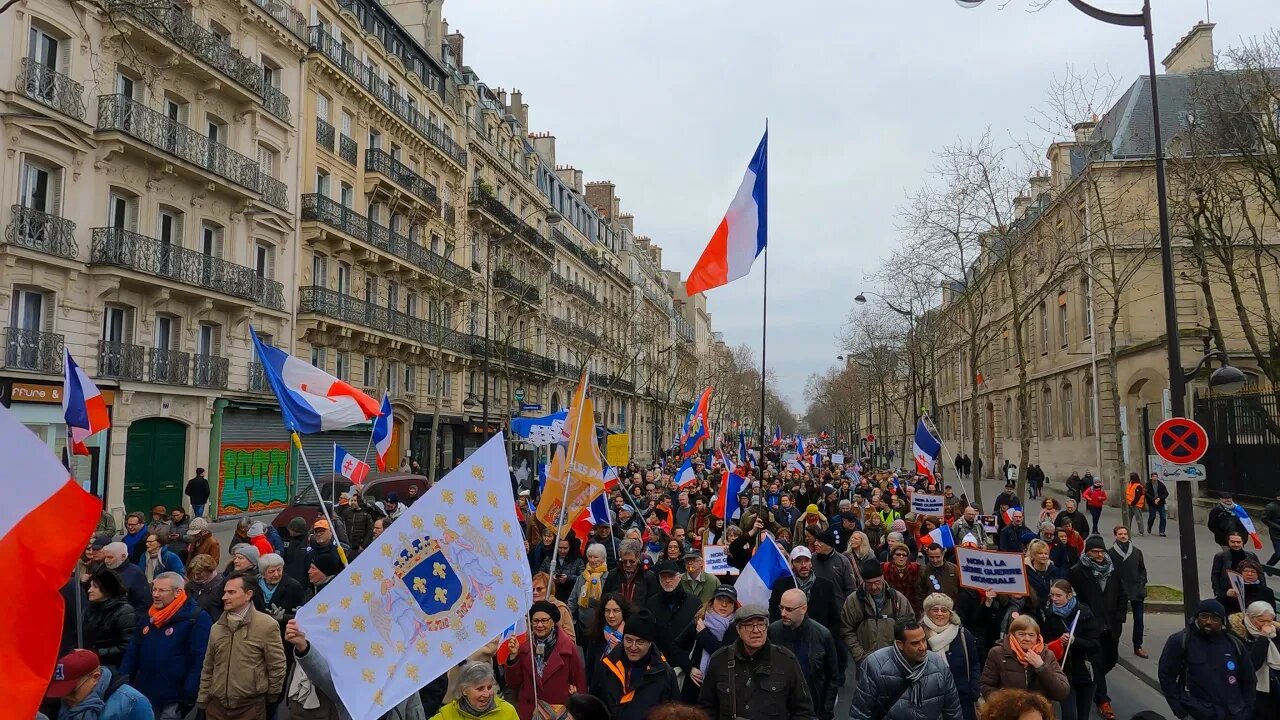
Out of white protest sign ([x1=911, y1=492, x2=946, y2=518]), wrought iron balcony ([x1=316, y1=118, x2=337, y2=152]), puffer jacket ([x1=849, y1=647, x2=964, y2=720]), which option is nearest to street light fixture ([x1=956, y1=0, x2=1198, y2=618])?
white protest sign ([x1=911, y1=492, x2=946, y2=518])

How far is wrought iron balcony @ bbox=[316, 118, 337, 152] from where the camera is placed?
3029 centimetres

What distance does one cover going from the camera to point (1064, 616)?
7020mm

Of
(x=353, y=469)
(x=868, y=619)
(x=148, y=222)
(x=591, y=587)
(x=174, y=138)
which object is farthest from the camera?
(x=174, y=138)

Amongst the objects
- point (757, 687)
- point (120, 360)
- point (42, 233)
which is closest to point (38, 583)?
point (757, 687)

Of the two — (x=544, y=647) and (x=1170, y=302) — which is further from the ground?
(x=1170, y=302)

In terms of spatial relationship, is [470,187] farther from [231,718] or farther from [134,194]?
[231,718]

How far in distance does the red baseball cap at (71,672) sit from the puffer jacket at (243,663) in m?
0.95

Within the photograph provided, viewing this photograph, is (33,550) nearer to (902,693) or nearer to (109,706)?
(109,706)

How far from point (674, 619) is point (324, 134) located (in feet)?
90.6

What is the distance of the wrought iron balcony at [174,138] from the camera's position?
21094 mm

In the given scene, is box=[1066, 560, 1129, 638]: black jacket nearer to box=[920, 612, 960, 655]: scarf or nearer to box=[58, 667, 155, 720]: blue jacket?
box=[920, 612, 960, 655]: scarf

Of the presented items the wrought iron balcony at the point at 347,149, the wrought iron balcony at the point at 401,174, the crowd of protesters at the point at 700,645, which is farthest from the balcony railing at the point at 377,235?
the crowd of protesters at the point at 700,645

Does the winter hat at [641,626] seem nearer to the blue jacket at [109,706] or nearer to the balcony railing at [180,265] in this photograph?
the blue jacket at [109,706]

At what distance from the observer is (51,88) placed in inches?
770
